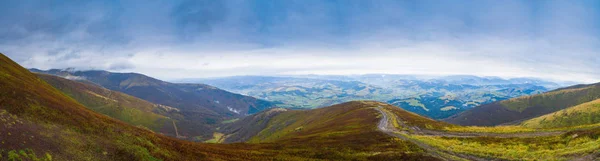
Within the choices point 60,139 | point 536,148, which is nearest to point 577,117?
point 536,148

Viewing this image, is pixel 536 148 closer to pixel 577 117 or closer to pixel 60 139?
pixel 60 139

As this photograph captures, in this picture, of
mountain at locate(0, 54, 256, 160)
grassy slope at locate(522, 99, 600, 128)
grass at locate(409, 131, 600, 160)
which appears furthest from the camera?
grassy slope at locate(522, 99, 600, 128)

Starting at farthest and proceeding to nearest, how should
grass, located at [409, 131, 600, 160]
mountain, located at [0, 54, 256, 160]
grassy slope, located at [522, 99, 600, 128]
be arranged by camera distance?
1. grassy slope, located at [522, 99, 600, 128]
2. grass, located at [409, 131, 600, 160]
3. mountain, located at [0, 54, 256, 160]

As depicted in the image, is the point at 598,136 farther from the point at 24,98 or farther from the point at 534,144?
the point at 24,98

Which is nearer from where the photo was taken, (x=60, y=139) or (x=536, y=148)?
(x=60, y=139)

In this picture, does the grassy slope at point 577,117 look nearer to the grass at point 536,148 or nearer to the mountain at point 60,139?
the grass at point 536,148

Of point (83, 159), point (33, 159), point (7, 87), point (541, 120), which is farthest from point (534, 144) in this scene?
point (541, 120)

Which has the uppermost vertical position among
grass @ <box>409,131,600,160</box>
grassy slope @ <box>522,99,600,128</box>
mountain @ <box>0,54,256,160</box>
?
mountain @ <box>0,54,256,160</box>

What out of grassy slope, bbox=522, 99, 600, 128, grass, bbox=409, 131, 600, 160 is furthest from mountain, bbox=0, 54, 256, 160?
grassy slope, bbox=522, 99, 600, 128

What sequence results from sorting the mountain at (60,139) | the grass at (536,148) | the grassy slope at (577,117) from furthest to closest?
1. the grassy slope at (577,117)
2. the grass at (536,148)
3. the mountain at (60,139)

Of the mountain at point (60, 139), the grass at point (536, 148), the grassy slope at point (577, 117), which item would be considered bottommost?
the grassy slope at point (577, 117)

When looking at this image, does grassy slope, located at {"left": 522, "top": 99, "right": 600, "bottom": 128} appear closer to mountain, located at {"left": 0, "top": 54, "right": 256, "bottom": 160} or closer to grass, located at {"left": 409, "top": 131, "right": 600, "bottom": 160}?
grass, located at {"left": 409, "top": 131, "right": 600, "bottom": 160}

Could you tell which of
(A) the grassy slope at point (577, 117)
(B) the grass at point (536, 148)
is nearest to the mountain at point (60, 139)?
(B) the grass at point (536, 148)
